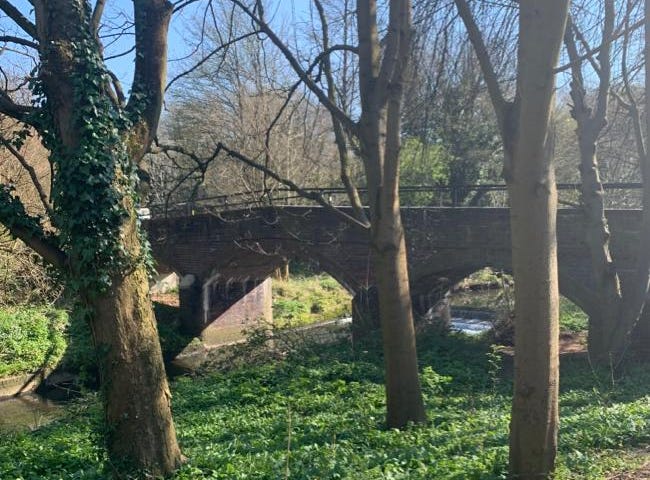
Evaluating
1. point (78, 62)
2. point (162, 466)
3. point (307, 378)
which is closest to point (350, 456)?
point (162, 466)

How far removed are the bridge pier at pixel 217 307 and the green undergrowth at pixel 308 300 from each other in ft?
3.13

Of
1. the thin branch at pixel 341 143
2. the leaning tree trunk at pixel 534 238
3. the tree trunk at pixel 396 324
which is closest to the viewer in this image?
the leaning tree trunk at pixel 534 238

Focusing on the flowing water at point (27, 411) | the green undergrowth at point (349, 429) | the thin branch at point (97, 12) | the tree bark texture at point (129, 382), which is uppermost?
the thin branch at point (97, 12)

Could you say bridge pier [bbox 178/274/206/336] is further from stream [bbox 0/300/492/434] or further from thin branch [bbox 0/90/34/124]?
thin branch [bbox 0/90/34/124]

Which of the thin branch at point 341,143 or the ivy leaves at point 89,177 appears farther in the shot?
the thin branch at point 341,143

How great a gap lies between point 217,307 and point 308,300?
16.2ft

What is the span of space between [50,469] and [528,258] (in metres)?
5.17

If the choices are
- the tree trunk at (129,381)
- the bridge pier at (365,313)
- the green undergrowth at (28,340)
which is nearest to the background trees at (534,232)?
the tree trunk at (129,381)

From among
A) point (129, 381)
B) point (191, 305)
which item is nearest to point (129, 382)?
point (129, 381)

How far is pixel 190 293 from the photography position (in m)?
24.2

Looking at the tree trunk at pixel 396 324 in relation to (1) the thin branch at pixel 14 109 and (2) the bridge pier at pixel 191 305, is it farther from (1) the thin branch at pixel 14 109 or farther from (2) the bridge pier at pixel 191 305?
(2) the bridge pier at pixel 191 305

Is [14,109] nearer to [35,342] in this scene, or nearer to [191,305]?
[35,342]

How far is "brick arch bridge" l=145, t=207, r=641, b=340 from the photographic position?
13.8 meters

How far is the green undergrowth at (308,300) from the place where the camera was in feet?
85.8
